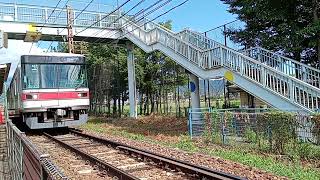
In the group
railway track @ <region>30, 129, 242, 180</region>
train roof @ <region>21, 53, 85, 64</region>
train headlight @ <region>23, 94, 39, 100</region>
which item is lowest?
railway track @ <region>30, 129, 242, 180</region>

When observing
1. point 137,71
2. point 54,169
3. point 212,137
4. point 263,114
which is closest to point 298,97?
→ point 263,114

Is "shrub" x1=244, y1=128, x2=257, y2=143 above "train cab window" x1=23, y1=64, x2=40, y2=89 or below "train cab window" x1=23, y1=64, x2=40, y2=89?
below

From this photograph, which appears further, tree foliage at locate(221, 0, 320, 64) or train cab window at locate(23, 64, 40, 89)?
train cab window at locate(23, 64, 40, 89)

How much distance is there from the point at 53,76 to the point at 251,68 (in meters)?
9.32

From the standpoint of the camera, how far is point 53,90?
19.0 meters

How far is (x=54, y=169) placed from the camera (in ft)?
9.96

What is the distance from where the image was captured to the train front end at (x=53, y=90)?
18453mm

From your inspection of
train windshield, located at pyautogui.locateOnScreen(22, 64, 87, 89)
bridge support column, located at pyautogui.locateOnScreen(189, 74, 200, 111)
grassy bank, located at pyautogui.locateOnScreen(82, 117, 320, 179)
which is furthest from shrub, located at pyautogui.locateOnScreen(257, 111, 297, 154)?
bridge support column, located at pyautogui.locateOnScreen(189, 74, 200, 111)

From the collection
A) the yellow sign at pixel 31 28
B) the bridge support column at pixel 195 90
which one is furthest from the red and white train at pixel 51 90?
the yellow sign at pixel 31 28

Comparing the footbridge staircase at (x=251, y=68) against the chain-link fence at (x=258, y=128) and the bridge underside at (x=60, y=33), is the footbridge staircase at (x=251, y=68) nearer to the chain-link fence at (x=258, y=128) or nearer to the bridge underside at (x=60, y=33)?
the chain-link fence at (x=258, y=128)

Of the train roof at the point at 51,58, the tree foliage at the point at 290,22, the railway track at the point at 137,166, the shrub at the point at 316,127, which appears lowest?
the railway track at the point at 137,166

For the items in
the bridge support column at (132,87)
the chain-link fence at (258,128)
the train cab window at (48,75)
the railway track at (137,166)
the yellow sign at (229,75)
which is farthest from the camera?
the bridge support column at (132,87)

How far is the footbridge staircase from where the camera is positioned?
46.6 ft

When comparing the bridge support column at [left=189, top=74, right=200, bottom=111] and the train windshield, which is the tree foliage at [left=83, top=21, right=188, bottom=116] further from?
the train windshield
